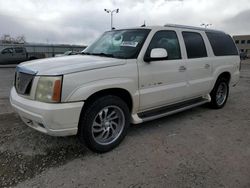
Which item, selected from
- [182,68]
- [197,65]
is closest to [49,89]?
[182,68]

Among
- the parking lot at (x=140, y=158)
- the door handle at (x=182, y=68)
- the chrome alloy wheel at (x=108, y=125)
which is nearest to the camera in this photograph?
the parking lot at (x=140, y=158)

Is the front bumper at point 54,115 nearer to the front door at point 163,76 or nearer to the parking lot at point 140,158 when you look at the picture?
the parking lot at point 140,158

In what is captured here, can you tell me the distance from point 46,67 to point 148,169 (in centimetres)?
188

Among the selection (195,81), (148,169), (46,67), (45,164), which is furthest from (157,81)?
(45,164)

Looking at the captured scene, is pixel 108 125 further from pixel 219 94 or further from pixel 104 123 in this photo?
pixel 219 94

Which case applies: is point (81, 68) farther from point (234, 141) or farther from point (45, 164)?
Answer: point (234, 141)

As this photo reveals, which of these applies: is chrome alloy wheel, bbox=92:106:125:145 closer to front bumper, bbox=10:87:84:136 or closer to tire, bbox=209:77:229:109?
front bumper, bbox=10:87:84:136

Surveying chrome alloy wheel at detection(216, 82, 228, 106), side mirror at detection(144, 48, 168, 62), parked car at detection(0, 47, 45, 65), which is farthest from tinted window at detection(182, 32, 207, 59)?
parked car at detection(0, 47, 45, 65)

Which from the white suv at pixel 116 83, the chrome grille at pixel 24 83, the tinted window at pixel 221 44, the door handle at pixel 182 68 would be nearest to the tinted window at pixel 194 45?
the white suv at pixel 116 83

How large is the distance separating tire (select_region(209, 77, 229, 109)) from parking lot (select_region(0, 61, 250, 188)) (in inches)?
43.5

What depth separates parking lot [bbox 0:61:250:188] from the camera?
2.74 metres

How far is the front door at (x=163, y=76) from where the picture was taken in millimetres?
3749

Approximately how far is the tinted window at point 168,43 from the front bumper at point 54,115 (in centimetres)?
169

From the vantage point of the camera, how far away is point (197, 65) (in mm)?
4727
